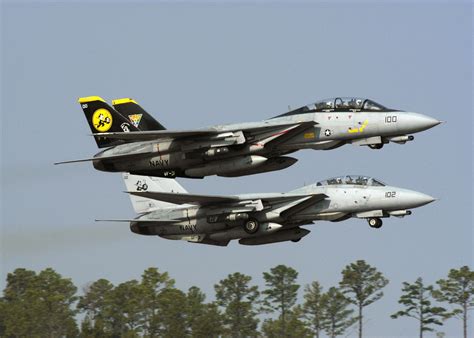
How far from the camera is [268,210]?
177 ft

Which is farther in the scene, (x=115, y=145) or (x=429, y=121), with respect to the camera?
(x=115, y=145)

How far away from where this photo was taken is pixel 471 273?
80.0 metres

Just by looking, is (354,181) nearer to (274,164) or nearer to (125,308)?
(274,164)

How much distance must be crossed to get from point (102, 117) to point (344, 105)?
34.2 feet

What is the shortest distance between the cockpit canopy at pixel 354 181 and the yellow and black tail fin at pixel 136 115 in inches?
298

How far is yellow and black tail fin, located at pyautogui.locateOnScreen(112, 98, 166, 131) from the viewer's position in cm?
5100

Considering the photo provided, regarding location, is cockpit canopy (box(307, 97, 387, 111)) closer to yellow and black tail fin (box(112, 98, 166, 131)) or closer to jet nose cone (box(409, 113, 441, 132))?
jet nose cone (box(409, 113, 441, 132))

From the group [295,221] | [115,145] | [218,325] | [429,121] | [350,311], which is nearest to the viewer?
[429,121]

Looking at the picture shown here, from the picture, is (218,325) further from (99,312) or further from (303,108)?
(303,108)

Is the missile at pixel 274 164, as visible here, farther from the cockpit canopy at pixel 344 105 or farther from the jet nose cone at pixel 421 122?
the jet nose cone at pixel 421 122

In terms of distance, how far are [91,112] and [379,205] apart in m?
12.3

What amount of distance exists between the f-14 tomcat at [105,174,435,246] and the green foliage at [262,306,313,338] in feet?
63.4

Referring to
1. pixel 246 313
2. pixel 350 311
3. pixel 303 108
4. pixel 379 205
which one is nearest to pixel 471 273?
pixel 350 311

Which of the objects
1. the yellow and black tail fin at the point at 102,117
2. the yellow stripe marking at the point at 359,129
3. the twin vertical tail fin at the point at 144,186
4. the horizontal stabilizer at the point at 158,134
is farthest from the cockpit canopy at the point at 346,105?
the twin vertical tail fin at the point at 144,186
